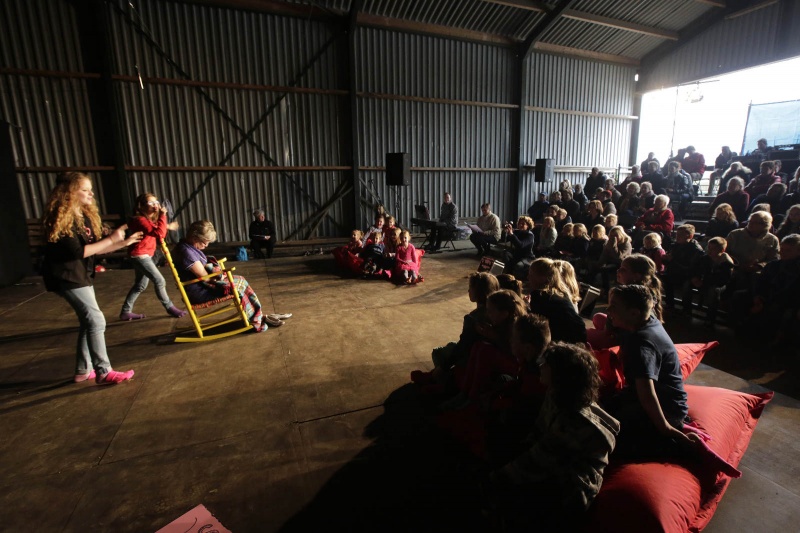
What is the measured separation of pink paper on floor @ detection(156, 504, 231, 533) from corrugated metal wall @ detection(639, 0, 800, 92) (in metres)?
14.0

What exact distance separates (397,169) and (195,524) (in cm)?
852

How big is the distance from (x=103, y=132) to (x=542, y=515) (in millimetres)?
10200

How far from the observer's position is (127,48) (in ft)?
27.1

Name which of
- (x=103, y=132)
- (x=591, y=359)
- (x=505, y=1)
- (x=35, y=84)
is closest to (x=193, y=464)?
(x=591, y=359)

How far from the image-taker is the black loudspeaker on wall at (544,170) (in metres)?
11.6

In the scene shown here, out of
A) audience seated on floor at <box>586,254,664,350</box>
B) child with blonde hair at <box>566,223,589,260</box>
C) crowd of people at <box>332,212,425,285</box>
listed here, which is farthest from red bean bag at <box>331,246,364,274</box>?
audience seated on floor at <box>586,254,664,350</box>

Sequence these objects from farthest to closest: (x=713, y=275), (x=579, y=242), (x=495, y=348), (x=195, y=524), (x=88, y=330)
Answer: (x=579, y=242) < (x=713, y=275) < (x=88, y=330) < (x=495, y=348) < (x=195, y=524)

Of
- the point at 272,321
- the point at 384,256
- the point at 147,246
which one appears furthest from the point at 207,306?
the point at 384,256

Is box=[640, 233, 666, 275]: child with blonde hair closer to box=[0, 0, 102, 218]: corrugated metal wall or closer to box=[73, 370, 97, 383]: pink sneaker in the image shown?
box=[73, 370, 97, 383]: pink sneaker

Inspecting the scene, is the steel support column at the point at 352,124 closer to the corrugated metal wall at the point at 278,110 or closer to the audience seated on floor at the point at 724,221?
the corrugated metal wall at the point at 278,110

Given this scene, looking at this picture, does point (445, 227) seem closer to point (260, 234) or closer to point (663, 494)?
point (260, 234)

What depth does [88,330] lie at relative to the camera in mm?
3111

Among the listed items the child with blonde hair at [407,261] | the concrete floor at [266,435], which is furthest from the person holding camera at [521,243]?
the concrete floor at [266,435]

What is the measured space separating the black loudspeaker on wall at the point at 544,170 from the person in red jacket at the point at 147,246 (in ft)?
32.8
